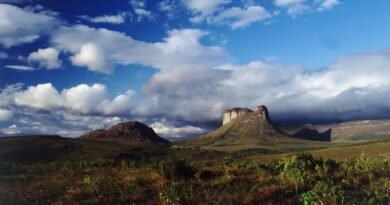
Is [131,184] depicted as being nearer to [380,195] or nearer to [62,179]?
[62,179]

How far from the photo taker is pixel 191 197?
65.9 feet

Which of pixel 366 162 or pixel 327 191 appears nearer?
pixel 327 191

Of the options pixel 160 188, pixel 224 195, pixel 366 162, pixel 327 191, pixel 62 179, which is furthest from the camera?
pixel 366 162

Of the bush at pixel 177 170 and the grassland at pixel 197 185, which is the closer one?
the grassland at pixel 197 185

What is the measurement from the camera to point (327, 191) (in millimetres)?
19750

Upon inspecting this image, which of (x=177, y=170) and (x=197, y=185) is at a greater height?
(x=177, y=170)

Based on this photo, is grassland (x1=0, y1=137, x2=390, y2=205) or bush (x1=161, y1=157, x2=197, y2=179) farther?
bush (x1=161, y1=157, x2=197, y2=179)

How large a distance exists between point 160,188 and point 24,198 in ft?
18.4

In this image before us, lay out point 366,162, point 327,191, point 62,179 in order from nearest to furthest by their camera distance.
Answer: point 327,191 → point 62,179 → point 366,162

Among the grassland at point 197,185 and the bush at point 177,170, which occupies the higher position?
the bush at point 177,170

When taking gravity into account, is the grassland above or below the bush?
below

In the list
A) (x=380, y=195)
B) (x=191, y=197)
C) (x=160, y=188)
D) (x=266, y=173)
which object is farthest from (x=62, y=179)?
(x=380, y=195)

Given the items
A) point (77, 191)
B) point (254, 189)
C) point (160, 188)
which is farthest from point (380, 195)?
point (77, 191)

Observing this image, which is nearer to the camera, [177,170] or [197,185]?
[197,185]
